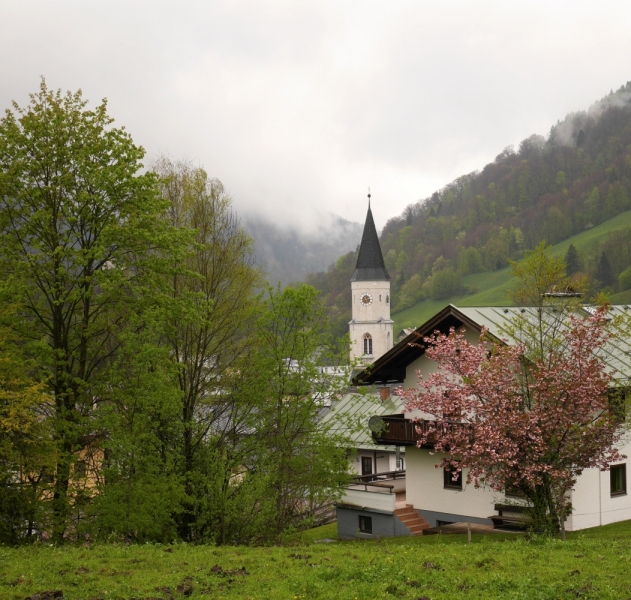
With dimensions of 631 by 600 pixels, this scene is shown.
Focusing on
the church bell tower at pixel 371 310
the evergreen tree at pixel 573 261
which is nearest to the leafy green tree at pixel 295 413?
the church bell tower at pixel 371 310

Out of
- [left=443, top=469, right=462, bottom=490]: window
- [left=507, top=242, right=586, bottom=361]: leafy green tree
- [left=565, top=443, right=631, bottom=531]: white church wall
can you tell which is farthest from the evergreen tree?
[left=507, top=242, right=586, bottom=361]: leafy green tree

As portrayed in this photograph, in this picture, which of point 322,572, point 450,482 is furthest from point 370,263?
point 322,572

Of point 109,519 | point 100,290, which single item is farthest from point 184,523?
point 100,290

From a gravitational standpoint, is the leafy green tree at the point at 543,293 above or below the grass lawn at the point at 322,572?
above

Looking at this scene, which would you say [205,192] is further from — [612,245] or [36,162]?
[612,245]

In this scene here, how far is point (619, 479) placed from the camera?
28.8 m

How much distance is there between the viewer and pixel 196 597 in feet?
39.5

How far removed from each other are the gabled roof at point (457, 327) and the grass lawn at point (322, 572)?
10053mm

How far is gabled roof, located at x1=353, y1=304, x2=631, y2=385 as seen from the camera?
2694 cm

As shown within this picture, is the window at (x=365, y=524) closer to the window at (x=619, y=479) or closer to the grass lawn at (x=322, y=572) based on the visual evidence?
the window at (x=619, y=479)

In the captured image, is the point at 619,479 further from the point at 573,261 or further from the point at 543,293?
the point at 573,261

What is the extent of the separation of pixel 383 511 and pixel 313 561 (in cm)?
1663

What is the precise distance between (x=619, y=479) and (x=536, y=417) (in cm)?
1177

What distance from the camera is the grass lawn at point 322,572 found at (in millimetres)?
12078
